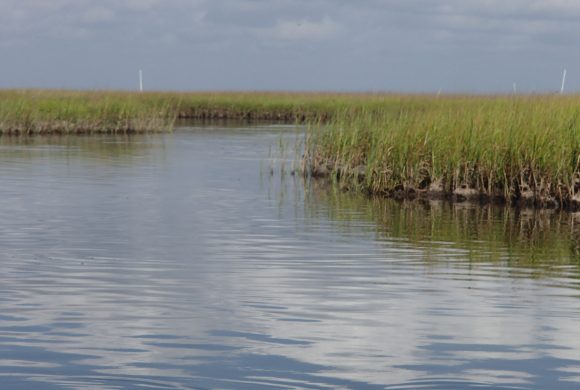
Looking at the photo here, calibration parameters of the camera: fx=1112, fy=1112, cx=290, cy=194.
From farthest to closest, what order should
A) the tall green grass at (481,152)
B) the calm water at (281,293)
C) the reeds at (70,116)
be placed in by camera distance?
the reeds at (70,116) < the tall green grass at (481,152) < the calm water at (281,293)

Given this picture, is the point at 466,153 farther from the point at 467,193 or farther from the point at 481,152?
the point at 467,193

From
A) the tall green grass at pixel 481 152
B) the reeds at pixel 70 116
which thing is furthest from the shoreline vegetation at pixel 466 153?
the reeds at pixel 70 116

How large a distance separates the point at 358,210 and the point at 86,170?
27.6 feet

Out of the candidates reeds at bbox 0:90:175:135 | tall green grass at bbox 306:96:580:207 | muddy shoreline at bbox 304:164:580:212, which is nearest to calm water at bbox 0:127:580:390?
muddy shoreline at bbox 304:164:580:212

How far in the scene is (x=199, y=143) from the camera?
32406 mm

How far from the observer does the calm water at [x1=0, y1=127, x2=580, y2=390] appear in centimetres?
621

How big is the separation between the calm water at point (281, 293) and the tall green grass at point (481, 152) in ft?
2.11

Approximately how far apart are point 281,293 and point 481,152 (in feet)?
25.5

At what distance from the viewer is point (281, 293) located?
8.66 meters

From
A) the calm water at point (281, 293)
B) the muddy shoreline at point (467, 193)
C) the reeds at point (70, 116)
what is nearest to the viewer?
the calm water at point (281, 293)

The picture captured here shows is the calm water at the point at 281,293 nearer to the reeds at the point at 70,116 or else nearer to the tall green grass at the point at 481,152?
the tall green grass at the point at 481,152

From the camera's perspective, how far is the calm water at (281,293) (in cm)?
621

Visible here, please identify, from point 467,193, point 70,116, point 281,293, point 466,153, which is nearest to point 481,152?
point 466,153

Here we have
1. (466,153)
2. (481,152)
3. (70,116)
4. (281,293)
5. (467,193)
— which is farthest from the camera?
(70,116)
